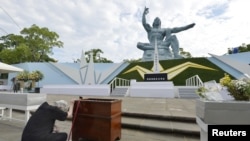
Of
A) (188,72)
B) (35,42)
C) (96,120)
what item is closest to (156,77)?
(188,72)

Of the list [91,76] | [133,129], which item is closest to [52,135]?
[133,129]

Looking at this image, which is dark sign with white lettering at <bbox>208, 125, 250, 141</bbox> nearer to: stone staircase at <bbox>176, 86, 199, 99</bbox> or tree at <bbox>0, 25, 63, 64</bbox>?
stone staircase at <bbox>176, 86, 199, 99</bbox>

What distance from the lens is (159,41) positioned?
2434 centimetres

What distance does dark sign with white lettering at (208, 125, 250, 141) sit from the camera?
210cm

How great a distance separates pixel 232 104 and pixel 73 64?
63.3 feet

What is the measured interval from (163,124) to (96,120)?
1.70 meters

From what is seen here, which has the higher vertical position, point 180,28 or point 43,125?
point 180,28

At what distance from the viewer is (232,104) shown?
218 centimetres

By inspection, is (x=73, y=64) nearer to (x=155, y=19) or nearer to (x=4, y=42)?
(x=155, y=19)

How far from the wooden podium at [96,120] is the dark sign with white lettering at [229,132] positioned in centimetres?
156

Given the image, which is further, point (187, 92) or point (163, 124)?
→ point (187, 92)

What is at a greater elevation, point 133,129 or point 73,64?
point 73,64

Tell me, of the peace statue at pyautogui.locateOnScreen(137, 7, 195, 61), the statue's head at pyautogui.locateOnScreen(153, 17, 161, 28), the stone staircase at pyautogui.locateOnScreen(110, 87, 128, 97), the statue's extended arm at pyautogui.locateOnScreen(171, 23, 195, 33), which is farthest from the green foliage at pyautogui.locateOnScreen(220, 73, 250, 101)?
the statue's head at pyautogui.locateOnScreen(153, 17, 161, 28)

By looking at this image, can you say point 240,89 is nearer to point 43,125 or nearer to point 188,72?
point 43,125
